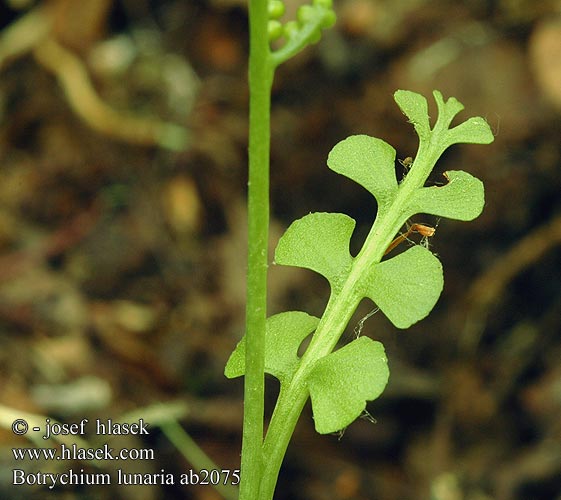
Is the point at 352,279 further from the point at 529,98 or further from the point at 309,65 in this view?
the point at 309,65

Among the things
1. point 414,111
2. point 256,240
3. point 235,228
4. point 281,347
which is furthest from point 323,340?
point 235,228

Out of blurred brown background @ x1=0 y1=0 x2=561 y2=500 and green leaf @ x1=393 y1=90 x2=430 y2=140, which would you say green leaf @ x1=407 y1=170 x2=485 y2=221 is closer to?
green leaf @ x1=393 y1=90 x2=430 y2=140

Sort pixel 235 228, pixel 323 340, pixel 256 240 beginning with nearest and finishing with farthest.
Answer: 1. pixel 256 240
2. pixel 323 340
3. pixel 235 228

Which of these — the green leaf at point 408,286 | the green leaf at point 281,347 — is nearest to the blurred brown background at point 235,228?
the green leaf at point 281,347

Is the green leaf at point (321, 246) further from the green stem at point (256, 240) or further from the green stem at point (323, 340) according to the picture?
the green stem at point (256, 240)

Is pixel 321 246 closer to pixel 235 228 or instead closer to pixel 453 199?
pixel 453 199

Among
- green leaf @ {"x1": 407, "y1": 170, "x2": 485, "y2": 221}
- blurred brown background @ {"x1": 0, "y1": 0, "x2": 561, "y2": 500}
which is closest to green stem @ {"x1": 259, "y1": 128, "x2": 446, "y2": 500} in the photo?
green leaf @ {"x1": 407, "y1": 170, "x2": 485, "y2": 221}
